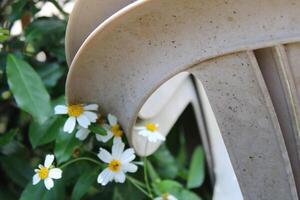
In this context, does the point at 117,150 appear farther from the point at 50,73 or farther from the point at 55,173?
the point at 50,73

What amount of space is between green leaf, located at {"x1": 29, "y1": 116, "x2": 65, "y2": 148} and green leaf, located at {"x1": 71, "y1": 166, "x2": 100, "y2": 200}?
0.10 meters

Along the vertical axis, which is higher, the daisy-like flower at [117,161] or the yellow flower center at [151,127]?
the yellow flower center at [151,127]

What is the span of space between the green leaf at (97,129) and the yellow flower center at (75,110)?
0.14 ft

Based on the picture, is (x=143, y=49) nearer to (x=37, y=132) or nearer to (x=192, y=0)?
(x=192, y=0)

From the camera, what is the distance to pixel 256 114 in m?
1.05

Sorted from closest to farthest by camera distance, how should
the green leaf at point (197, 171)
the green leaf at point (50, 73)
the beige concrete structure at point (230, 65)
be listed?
the beige concrete structure at point (230, 65)
the green leaf at point (50, 73)
the green leaf at point (197, 171)

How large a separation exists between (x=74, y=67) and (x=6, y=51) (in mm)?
360

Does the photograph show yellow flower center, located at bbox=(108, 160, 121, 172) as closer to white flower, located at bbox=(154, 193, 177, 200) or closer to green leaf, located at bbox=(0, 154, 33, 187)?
white flower, located at bbox=(154, 193, 177, 200)

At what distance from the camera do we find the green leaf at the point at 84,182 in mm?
1253

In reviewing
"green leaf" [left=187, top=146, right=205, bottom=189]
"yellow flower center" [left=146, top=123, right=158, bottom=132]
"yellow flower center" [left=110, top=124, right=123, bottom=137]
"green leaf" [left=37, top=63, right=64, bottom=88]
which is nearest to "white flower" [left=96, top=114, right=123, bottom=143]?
"yellow flower center" [left=110, top=124, right=123, bottom=137]

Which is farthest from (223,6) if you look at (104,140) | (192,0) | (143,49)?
(104,140)

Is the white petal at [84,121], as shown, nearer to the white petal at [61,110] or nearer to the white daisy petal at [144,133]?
the white petal at [61,110]

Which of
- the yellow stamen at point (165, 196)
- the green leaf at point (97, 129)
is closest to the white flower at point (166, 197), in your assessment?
the yellow stamen at point (165, 196)

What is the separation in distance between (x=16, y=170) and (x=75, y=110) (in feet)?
1.12
